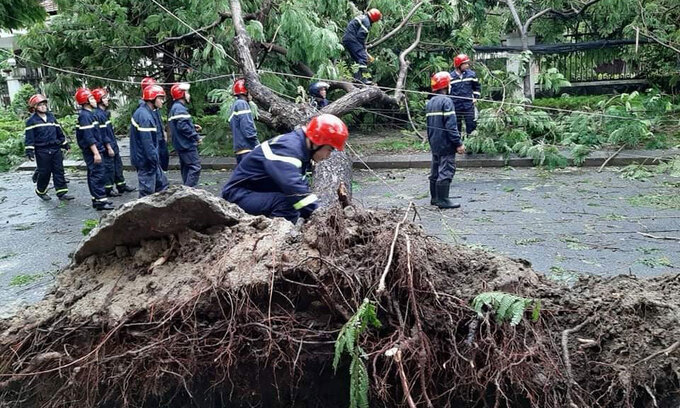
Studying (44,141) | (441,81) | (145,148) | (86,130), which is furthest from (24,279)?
(441,81)

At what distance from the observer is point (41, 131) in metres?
10.0

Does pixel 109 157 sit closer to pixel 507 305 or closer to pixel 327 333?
pixel 327 333

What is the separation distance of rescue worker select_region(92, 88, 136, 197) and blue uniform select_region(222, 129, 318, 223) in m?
5.36

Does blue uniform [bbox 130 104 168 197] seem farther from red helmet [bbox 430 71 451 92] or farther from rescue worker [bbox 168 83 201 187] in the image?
red helmet [bbox 430 71 451 92]

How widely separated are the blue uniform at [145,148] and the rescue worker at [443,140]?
3.80 metres

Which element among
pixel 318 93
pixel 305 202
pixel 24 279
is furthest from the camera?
pixel 318 93

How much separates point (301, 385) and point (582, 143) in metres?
9.44

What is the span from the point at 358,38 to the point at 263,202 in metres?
7.65

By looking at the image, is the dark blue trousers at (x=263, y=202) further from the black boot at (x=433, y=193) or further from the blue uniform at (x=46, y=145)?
the blue uniform at (x=46, y=145)

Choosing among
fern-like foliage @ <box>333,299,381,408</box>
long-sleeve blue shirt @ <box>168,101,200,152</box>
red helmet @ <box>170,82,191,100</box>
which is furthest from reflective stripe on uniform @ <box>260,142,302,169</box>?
red helmet @ <box>170,82,191,100</box>

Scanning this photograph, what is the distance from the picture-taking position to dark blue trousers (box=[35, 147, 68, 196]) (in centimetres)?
1005

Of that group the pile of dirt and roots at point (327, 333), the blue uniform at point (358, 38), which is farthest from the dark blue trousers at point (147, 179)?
the pile of dirt and roots at point (327, 333)

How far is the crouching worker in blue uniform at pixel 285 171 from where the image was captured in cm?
494

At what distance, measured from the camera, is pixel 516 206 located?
8.48 m
